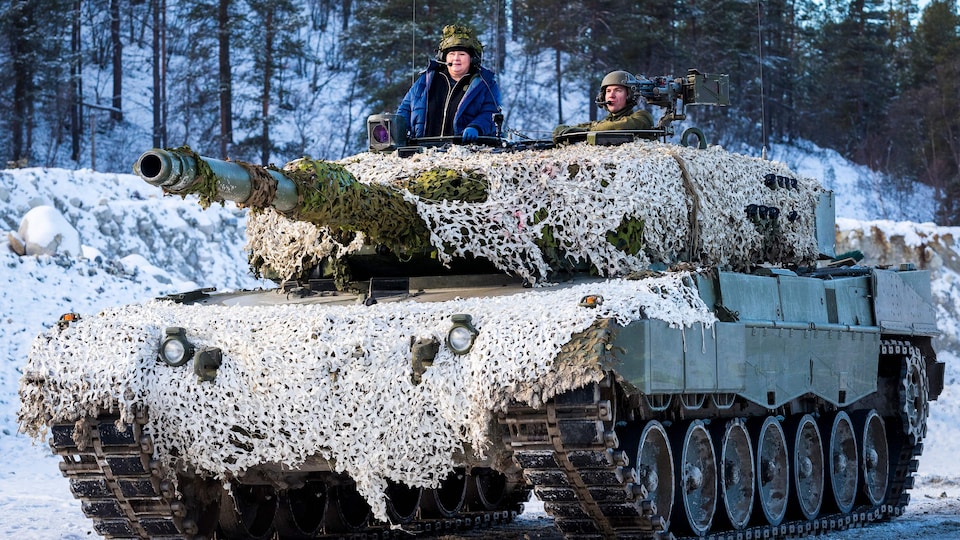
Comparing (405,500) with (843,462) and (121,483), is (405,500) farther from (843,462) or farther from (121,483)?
(843,462)

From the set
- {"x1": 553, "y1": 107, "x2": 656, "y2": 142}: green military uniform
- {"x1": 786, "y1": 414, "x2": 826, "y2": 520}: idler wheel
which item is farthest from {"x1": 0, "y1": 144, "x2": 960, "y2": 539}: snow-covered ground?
{"x1": 553, "y1": 107, "x2": 656, "y2": 142}: green military uniform

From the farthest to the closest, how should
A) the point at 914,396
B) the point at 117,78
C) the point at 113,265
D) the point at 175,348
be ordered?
the point at 117,78
the point at 113,265
the point at 914,396
the point at 175,348

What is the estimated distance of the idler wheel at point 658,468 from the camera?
10359mm

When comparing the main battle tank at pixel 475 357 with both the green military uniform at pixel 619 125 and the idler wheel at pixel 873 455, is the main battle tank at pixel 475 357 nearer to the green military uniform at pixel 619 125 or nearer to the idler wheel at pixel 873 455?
the green military uniform at pixel 619 125

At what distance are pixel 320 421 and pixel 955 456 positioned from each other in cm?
1285

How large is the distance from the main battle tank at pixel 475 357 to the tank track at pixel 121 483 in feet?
0.06

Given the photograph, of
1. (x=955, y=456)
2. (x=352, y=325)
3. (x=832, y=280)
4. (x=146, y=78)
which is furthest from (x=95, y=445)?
(x=146, y=78)

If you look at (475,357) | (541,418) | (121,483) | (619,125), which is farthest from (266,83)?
(541,418)

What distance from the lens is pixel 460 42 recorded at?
13406mm

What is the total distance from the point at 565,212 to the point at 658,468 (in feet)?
6.30

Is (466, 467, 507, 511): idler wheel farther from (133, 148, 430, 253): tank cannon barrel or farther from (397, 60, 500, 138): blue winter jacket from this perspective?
(133, 148, 430, 253): tank cannon barrel

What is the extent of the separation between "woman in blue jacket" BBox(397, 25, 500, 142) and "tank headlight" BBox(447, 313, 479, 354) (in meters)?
3.77

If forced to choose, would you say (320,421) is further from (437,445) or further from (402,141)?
(402,141)

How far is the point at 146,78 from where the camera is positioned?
45.8 m
